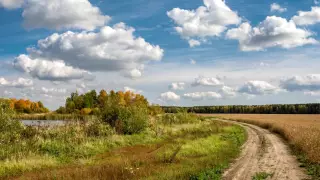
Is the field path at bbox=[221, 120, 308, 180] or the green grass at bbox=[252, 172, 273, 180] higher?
the green grass at bbox=[252, 172, 273, 180]

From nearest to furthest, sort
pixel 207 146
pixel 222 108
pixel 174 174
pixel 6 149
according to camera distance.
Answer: pixel 174 174, pixel 6 149, pixel 207 146, pixel 222 108

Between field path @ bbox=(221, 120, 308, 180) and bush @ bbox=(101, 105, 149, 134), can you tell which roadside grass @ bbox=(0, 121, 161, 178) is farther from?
field path @ bbox=(221, 120, 308, 180)

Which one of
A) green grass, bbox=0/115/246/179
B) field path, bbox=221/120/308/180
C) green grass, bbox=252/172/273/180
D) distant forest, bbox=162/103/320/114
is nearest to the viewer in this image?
green grass, bbox=252/172/273/180

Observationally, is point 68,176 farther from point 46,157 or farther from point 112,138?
point 112,138

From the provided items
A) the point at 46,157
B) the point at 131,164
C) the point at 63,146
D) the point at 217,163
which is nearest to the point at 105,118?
the point at 63,146

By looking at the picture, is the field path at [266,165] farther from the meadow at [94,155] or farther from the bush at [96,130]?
the bush at [96,130]

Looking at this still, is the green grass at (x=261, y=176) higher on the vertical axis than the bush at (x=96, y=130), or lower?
lower

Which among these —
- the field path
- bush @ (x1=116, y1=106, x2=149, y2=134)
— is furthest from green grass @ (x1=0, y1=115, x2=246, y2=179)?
bush @ (x1=116, y1=106, x2=149, y2=134)

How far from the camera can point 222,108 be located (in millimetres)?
189000

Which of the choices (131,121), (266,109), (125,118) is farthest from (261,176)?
(266,109)

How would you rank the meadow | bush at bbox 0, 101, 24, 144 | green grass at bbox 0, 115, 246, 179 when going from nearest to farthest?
the meadow < green grass at bbox 0, 115, 246, 179 < bush at bbox 0, 101, 24, 144

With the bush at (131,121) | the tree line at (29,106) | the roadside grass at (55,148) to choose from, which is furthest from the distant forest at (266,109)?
the roadside grass at (55,148)

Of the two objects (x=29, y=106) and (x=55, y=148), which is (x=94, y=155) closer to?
(x=55, y=148)

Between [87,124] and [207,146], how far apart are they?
40.2ft
